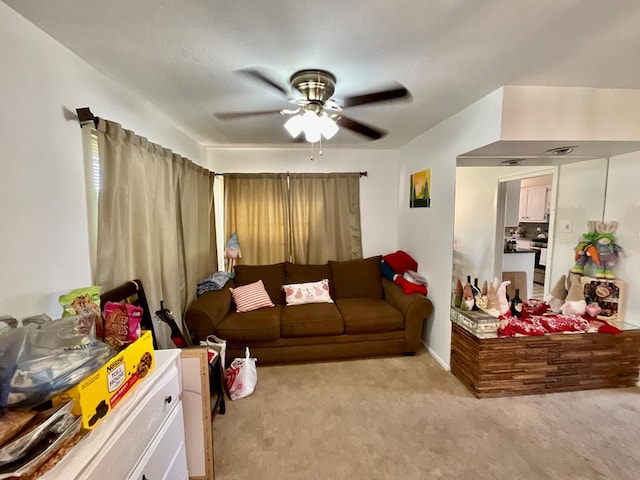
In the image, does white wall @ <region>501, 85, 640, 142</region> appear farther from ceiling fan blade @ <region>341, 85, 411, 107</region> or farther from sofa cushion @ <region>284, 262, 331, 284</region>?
sofa cushion @ <region>284, 262, 331, 284</region>

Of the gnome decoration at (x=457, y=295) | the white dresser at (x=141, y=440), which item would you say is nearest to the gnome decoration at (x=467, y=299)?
the gnome decoration at (x=457, y=295)

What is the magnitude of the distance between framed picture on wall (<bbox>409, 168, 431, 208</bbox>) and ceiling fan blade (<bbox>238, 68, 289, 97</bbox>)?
1782mm

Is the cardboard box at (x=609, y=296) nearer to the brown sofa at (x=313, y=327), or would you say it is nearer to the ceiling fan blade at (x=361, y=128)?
the brown sofa at (x=313, y=327)

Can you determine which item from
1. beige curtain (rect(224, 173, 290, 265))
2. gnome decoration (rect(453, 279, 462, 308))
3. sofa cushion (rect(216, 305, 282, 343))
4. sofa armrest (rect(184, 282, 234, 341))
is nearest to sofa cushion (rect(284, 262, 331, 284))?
beige curtain (rect(224, 173, 290, 265))

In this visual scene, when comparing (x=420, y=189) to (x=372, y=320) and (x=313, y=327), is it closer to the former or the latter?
(x=372, y=320)

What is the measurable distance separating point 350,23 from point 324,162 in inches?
99.3

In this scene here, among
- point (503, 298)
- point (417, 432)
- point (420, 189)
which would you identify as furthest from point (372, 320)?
point (420, 189)

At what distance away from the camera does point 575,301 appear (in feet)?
8.40

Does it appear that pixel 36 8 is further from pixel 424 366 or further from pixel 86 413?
pixel 424 366

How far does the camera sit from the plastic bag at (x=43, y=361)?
0.78 m

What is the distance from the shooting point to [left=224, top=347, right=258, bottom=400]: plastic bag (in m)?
2.28

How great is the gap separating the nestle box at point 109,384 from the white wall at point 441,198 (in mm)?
2419

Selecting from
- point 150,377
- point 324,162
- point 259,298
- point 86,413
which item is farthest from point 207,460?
point 324,162

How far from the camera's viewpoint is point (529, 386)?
228 centimetres
